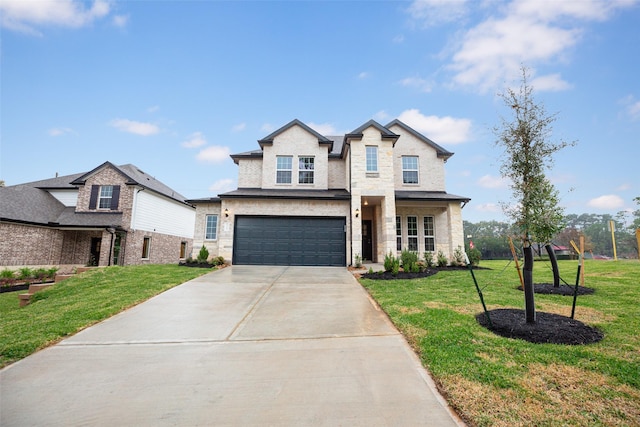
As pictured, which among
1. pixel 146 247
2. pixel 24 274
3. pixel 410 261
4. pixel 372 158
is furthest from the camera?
pixel 146 247

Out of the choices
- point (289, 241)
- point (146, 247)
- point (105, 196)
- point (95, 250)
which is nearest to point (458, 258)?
point (289, 241)

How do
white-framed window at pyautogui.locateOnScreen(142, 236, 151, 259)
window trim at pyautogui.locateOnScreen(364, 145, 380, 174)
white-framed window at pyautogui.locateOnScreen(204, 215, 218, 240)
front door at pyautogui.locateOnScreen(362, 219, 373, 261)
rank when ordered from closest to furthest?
window trim at pyautogui.locateOnScreen(364, 145, 380, 174), white-framed window at pyautogui.locateOnScreen(204, 215, 218, 240), front door at pyautogui.locateOnScreen(362, 219, 373, 261), white-framed window at pyautogui.locateOnScreen(142, 236, 151, 259)

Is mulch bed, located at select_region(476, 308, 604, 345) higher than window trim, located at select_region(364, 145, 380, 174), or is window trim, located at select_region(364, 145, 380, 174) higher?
window trim, located at select_region(364, 145, 380, 174)

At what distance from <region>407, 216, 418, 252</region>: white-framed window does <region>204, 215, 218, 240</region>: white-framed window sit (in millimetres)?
11180

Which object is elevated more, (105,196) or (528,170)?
(105,196)

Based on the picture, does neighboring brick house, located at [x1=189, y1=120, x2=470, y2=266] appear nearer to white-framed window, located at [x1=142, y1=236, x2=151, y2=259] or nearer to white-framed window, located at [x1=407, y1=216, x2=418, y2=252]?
white-framed window, located at [x1=407, y1=216, x2=418, y2=252]

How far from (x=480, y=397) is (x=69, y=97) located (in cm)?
2112

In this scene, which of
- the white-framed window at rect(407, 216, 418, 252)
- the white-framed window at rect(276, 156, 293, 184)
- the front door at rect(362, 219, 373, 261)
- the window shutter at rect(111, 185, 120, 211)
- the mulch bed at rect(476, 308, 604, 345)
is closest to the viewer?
the mulch bed at rect(476, 308, 604, 345)

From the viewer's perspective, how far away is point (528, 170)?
466cm

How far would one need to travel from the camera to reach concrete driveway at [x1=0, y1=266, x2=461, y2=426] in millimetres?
2275

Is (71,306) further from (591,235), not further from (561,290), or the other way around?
(591,235)

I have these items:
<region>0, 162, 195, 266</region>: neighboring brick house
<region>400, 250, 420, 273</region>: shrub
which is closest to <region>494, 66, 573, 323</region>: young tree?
<region>400, 250, 420, 273</region>: shrub

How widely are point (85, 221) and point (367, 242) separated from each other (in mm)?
17573

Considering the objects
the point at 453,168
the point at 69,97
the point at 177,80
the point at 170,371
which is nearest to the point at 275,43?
the point at 177,80
